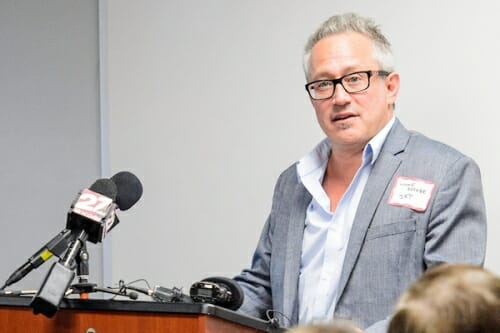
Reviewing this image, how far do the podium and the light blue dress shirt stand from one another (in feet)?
1.60

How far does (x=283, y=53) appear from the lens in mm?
3537

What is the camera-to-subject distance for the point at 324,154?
123 inches

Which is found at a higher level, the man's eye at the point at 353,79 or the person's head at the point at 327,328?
the man's eye at the point at 353,79

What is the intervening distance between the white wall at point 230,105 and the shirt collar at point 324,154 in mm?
259

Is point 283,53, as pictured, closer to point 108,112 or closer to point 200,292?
point 108,112

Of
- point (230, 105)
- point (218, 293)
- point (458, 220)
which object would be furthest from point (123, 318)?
point (230, 105)

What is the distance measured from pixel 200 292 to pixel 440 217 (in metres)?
0.71

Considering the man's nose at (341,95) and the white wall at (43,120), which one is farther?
the white wall at (43,120)

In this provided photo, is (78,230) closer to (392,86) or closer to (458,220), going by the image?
(458,220)

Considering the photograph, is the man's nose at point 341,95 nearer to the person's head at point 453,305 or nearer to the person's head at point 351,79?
the person's head at point 351,79

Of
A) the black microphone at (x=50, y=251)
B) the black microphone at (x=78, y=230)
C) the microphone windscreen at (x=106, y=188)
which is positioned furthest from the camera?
the microphone windscreen at (x=106, y=188)

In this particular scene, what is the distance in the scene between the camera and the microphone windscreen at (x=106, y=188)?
2.47 m

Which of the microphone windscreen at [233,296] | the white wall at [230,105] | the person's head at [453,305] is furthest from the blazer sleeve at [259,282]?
the person's head at [453,305]

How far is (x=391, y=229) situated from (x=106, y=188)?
79 centimetres
